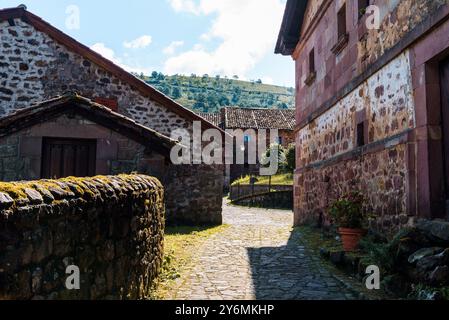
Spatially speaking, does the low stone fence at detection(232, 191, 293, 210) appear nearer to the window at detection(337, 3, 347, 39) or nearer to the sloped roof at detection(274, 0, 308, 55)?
the sloped roof at detection(274, 0, 308, 55)

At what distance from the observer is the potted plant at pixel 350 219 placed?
6363mm

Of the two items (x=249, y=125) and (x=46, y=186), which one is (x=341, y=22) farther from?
(x=249, y=125)

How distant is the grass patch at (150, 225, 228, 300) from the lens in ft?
16.4

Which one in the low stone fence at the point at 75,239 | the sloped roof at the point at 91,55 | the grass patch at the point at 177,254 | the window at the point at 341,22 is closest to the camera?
the low stone fence at the point at 75,239

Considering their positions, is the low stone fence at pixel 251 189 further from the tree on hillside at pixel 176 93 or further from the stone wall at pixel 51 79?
the tree on hillside at pixel 176 93

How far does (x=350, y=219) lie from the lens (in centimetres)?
654

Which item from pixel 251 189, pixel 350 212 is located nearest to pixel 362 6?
pixel 350 212

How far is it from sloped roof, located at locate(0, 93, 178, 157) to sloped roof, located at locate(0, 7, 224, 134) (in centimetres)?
290

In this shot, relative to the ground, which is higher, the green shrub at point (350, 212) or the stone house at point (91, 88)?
the stone house at point (91, 88)

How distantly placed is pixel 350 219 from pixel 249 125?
3191 centimetres

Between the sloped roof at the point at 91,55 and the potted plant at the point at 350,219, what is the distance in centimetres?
570

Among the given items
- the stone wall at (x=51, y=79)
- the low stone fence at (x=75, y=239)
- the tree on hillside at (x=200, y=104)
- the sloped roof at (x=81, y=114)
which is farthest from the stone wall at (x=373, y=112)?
the tree on hillside at (x=200, y=104)

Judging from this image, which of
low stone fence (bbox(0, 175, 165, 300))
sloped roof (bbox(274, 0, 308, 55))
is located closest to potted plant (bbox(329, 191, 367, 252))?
low stone fence (bbox(0, 175, 165, 300))
